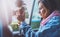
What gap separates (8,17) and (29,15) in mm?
168

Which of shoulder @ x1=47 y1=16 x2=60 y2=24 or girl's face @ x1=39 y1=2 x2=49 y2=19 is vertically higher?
girl's face @ x1=39 y1=2 x2=49 y2=19

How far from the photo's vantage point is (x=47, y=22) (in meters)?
1.64

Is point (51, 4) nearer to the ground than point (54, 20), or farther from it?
farther from it

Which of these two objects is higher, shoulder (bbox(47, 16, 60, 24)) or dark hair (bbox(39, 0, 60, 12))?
dark hair (bbox(39, 0, 60, 12))

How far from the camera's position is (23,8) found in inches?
63.3

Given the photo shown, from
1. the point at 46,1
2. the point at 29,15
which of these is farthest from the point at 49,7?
the point at 29,15

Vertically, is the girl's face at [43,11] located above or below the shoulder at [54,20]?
above

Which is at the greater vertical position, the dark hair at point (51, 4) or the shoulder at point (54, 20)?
the dark hair at point (51, 4)

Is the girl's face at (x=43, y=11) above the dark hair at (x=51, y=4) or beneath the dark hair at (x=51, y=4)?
beneath

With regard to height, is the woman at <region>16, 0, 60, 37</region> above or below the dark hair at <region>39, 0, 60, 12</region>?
below

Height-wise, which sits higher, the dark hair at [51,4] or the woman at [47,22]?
the dark hair at [51,4]

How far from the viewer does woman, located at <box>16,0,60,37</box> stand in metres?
1.62

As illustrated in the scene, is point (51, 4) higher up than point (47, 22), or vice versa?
point (51, 4)

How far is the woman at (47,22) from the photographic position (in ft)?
5.33
